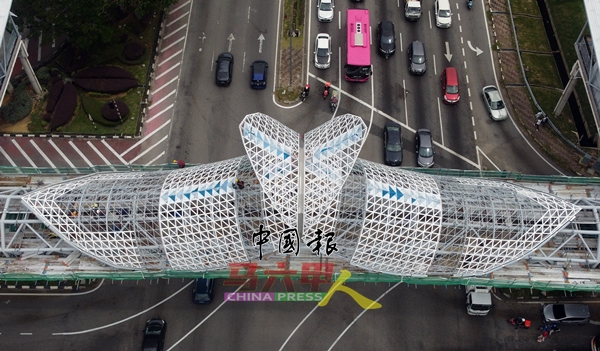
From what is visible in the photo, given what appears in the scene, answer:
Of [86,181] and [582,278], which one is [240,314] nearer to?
[86,181]

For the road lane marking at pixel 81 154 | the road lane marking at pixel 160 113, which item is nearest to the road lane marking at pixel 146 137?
the road lane marking at pixel 160 113

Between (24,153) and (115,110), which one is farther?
(115,110)

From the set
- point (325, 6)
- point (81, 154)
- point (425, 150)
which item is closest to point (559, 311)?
point (425, 150)

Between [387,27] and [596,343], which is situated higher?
[387,27]

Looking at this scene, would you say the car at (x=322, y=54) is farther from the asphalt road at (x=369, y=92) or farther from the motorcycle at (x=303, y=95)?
the motorcycle at (x=303, y=95)

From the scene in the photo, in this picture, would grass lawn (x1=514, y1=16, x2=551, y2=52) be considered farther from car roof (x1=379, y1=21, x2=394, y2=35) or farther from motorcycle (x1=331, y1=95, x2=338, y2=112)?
motorcycle (x1=331, y1=95, x2=338, y2=112)

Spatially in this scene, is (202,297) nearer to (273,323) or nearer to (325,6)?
(273,323)
